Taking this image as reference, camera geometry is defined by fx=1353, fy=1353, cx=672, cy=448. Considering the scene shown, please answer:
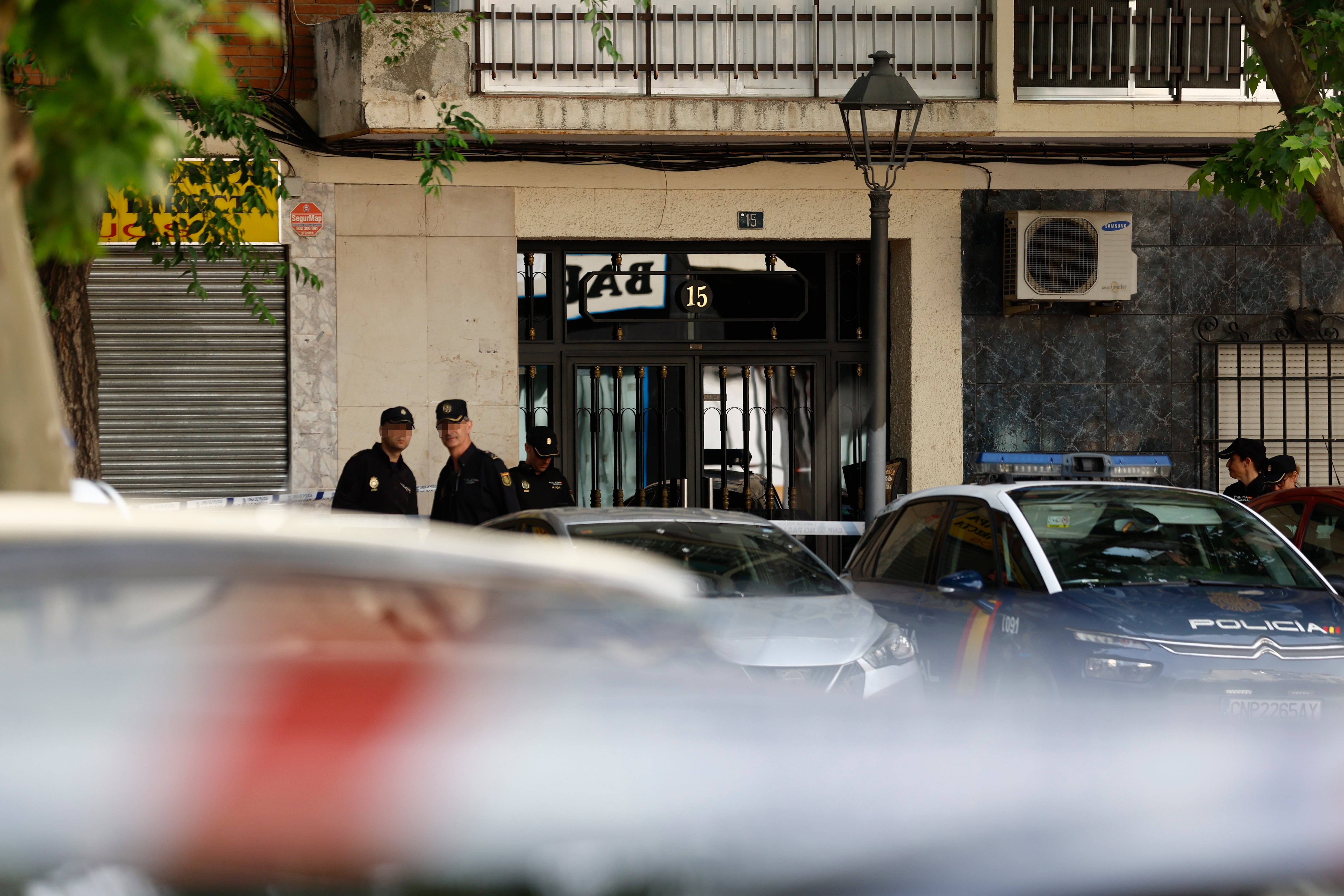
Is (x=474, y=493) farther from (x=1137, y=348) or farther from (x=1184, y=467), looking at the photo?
(x=1184, y=467)

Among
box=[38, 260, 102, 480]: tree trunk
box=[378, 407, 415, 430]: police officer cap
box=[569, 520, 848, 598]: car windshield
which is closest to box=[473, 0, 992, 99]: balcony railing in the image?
box=[378, 407, 415, 430]: police officer cap

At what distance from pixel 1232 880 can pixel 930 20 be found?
37.9 ft

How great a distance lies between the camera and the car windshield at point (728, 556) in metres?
6.90

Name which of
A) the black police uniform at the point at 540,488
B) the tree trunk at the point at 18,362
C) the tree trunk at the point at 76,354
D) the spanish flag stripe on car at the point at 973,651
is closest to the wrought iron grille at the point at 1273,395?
the black police uniform at the point at 540,488

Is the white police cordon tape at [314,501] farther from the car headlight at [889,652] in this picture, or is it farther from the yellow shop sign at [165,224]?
the car headlight at [889,652]

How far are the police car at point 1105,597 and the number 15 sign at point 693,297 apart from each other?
4.93m

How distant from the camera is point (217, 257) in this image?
30.8 feet

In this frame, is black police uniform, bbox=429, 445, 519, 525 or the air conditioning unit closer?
black police uniform, bbox=429, 445, 519, 525

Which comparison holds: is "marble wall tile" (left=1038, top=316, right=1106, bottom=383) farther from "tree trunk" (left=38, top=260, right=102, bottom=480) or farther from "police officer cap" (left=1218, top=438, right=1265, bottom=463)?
"tree trunk" (left=38, top=260, right=102, bottom=480)

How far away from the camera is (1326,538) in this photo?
7.73 meters

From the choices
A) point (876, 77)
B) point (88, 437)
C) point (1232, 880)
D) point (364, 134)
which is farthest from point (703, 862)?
point (364, 134)

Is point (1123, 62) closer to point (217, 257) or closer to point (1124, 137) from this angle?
point (1124, 137)

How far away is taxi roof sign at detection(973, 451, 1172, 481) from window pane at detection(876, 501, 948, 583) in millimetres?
3088

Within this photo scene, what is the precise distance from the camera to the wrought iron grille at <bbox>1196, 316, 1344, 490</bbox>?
12461 millimetres
